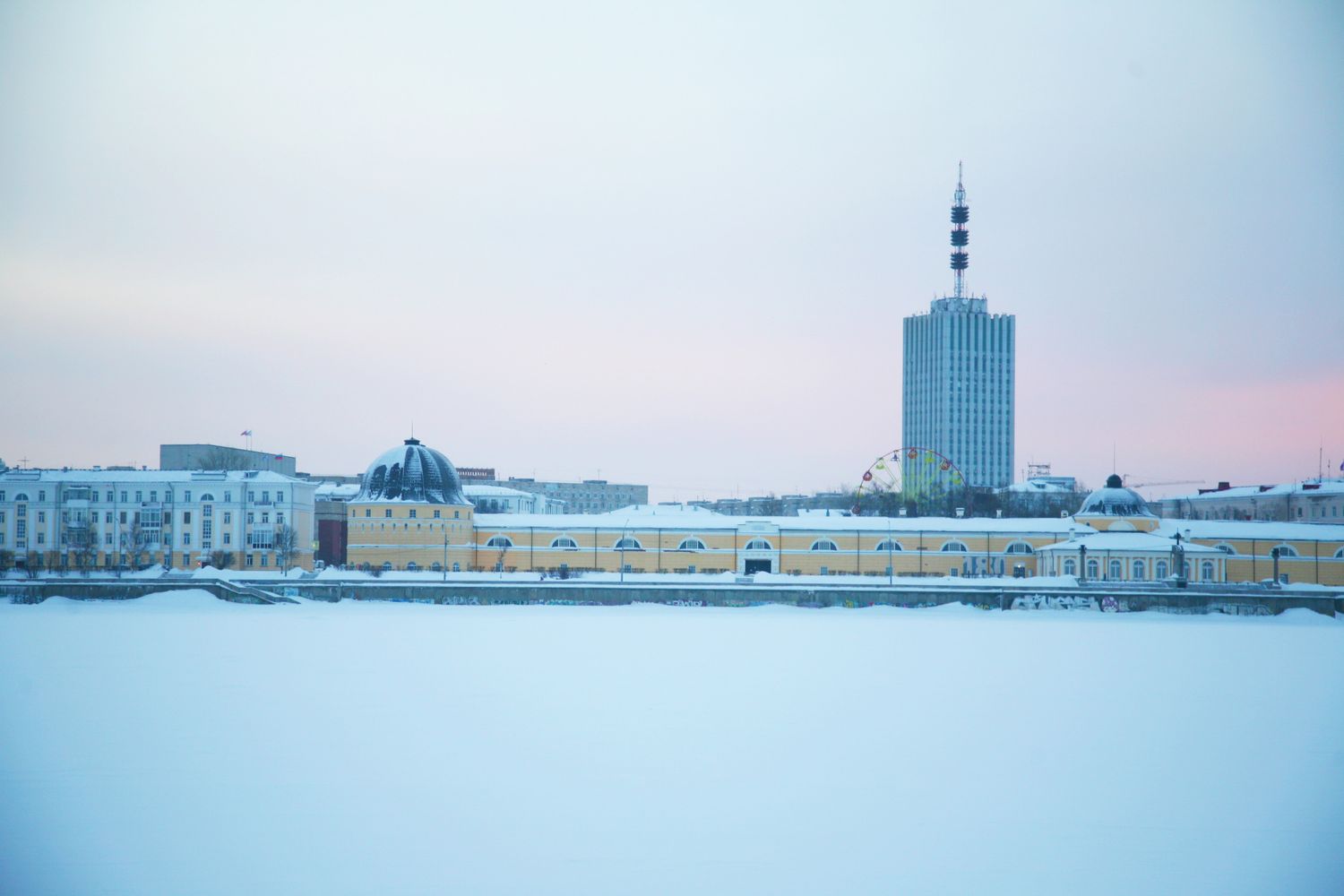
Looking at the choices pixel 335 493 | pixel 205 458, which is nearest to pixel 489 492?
pixel 335 493

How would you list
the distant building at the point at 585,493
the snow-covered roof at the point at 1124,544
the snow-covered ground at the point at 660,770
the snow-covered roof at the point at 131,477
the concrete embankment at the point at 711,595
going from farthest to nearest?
the distant building at the point at 585,493
the snow-covered roof at the point at 131,477
the snow-covered roof at the point at 1124,544
the concrete embankment at the point at 711,595
the snow-covered ground at the point at 660,770

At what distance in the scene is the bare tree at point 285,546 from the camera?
205ft

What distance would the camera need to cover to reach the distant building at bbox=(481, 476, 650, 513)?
502 ft

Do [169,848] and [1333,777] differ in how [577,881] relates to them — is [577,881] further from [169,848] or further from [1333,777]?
[1333,777]

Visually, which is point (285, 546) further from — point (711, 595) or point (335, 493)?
point (335, 493)

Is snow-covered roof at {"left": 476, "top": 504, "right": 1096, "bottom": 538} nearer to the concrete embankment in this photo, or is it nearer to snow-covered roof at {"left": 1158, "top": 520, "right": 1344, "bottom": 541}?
snow-covered roof at {"left": 1158, "top": 520, "right": 1344, "bottom": 541}

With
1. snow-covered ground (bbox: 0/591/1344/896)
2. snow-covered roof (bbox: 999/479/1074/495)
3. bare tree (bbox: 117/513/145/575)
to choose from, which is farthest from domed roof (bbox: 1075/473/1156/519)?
snow-covered roof (bbox: 999/479/1074/495)

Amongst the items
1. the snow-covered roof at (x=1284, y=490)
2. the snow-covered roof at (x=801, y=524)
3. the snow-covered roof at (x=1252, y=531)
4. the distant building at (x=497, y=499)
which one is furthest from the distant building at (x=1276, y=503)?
the distant building at (x=497, y=499)

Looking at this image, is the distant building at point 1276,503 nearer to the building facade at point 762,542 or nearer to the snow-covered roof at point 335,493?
the building facade at point 762,542

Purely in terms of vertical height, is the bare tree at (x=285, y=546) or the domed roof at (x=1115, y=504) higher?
the domed roof at (x=1115, y=504)

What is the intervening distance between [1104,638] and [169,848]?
30.8 m

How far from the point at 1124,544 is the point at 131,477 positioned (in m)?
47.2

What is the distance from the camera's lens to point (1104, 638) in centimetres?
3938

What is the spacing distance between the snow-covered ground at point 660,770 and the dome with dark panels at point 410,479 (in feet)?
94.3
